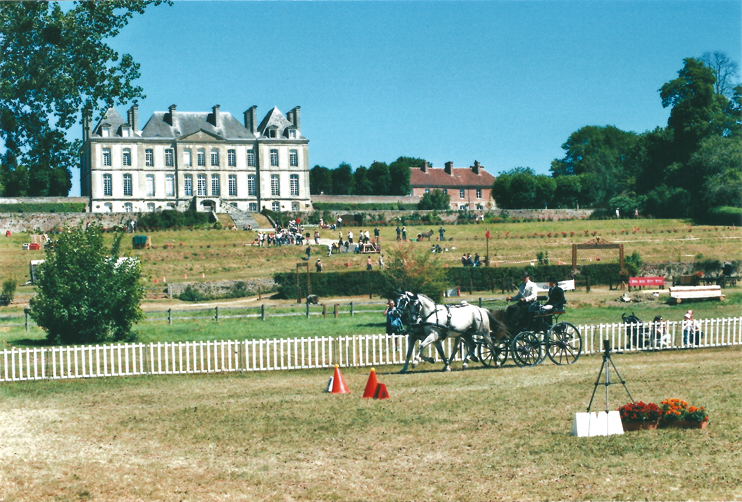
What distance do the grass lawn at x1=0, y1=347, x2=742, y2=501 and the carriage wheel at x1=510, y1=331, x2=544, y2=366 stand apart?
1.42 m

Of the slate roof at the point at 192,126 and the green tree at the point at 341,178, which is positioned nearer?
the slate roof at the point at 192,126

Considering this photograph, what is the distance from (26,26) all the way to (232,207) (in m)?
74.5

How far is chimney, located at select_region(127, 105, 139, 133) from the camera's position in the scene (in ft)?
305

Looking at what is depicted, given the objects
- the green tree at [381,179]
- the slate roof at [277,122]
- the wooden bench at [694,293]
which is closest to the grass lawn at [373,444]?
the wooden bench at [694,293]

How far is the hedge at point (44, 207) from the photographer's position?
259 feet

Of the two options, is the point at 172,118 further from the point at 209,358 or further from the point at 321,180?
the point at 209,358

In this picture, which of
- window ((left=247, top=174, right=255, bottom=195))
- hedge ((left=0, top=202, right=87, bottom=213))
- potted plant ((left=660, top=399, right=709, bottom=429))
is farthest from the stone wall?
potted plant ((left=660, top=399, right=709, bottom=429))

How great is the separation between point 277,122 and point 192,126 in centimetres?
1019

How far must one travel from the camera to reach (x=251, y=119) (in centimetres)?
9819

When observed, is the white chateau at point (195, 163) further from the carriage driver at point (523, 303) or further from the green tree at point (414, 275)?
the carriage driver at point (523, 303)

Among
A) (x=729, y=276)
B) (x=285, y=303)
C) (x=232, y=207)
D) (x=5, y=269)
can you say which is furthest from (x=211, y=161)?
(x=729, y=276)

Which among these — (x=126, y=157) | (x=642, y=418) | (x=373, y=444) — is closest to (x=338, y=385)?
(x=373, y=444)

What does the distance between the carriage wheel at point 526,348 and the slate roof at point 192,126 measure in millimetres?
80237

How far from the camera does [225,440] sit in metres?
11.3
